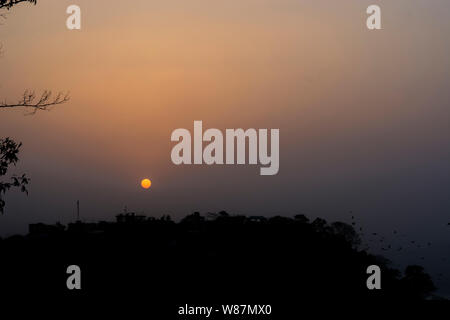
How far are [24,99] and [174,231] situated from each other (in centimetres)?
1665

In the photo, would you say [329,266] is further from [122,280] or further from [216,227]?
[122,280]

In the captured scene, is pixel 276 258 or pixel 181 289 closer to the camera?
pixel 181 289

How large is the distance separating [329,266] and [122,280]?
39.9ft

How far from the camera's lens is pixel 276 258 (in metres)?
34.6

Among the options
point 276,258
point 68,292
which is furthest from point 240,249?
point 68,292

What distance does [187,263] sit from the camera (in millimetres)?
31828

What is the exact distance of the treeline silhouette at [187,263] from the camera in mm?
28562

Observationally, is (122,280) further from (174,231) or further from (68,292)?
(174,231)

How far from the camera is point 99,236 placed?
116 ft

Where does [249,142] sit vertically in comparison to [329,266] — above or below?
above

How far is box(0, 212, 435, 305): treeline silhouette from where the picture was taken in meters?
28.6
